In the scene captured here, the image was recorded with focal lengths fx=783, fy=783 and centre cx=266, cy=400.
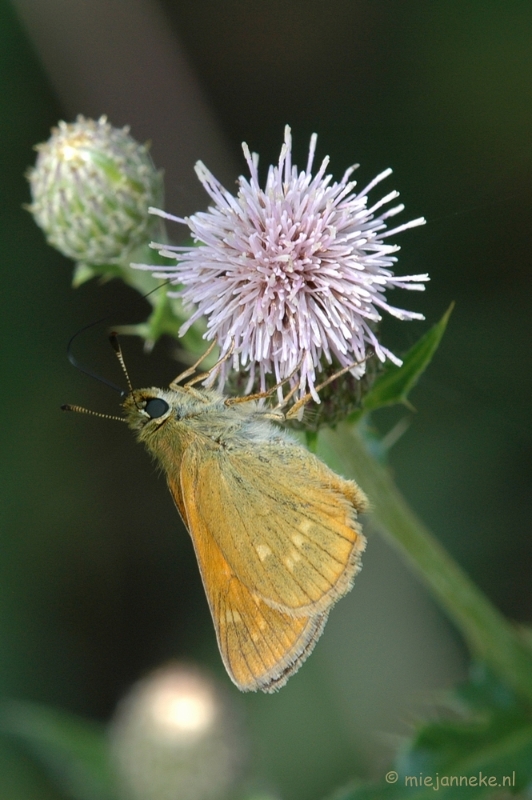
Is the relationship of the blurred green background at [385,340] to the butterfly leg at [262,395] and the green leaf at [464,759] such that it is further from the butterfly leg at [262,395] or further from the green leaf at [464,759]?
the butterfly leg at [262,395]

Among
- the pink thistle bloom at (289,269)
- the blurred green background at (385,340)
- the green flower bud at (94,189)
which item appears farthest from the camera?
the blurred green background at (385,340)

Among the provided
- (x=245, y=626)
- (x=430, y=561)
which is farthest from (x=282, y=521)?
(x=430, y=561)

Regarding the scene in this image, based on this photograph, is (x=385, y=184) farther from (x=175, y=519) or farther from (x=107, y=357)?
(x=175, y=519)

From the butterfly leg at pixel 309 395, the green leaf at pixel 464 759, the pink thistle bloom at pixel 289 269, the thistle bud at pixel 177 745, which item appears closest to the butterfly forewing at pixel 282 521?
the butterfly leg at pixel 309 395

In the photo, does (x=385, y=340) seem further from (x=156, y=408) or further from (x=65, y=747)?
(x=65, y=747)

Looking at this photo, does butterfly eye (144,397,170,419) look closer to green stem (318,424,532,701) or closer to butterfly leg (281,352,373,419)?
butterfly leg (281,352,373,419)

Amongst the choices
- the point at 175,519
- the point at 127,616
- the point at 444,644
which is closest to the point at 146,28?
the point at 175,519
